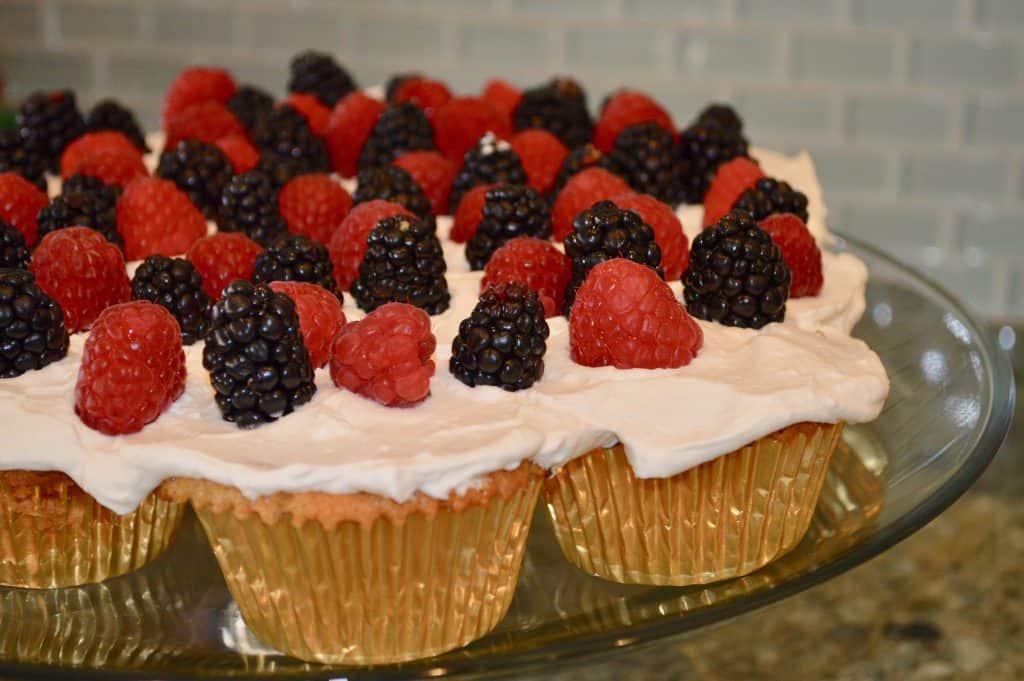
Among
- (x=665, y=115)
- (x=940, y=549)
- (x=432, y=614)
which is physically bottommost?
(x=940, y=549)

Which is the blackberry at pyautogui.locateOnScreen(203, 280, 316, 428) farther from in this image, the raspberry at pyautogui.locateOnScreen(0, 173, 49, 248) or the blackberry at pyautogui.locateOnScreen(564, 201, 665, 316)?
the raspberry at pyautogui.locateOnScreen(0, 173, 49, 248)

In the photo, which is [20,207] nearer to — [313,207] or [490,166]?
[313,207]

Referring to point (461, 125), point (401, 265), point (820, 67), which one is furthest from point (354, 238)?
point (820, 67)

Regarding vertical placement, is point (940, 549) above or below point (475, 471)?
below

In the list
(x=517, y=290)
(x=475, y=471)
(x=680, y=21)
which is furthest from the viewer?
(x=680, y=21)

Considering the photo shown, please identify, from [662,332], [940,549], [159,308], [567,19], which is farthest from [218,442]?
[567,19]

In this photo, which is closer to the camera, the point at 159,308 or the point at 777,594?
the point at 777,594

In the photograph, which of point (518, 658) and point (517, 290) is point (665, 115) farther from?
point (518, 658)

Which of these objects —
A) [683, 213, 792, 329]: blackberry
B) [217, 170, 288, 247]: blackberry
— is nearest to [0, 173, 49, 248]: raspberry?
[217, 170, 288, 247]: blackberry
